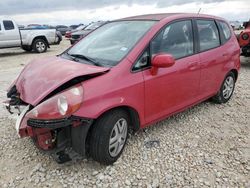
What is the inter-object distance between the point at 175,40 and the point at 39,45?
11.4 metres

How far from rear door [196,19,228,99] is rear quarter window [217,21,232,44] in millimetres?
153

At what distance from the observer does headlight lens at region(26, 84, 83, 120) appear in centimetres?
256

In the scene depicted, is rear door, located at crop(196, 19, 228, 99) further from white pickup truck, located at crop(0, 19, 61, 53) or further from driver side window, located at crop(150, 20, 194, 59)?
white pickup truck, located at crop(0, 19, 61, 53)

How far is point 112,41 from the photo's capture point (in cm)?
361

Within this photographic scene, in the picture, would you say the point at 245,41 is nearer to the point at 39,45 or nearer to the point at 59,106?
the point at 59,106

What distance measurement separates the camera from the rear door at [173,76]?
10.9ft

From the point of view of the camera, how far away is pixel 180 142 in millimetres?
3674

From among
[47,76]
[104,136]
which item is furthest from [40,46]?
[104,136]

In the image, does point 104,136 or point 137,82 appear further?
point 137,82

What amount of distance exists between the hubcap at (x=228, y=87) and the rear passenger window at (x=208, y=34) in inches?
32.3

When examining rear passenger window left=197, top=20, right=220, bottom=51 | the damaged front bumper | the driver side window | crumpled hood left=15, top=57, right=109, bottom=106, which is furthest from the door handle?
the damaged front bumper

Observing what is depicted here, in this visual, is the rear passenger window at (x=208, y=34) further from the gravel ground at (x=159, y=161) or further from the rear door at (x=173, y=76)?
the gravel ground at (x=159, y=161)

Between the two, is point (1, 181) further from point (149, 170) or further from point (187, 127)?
point (187, 127)

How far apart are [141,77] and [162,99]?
20.4 inches
